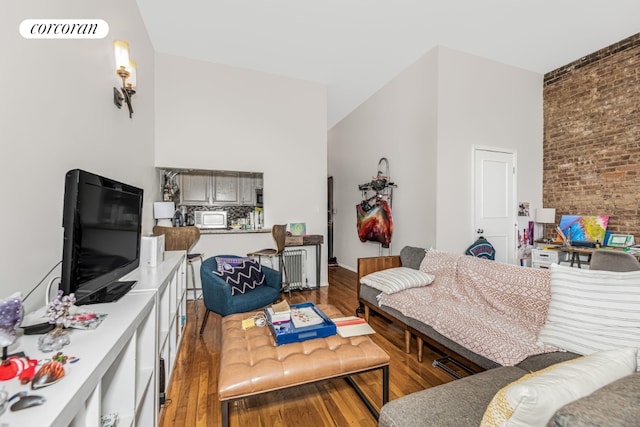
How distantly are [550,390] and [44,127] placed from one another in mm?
2157

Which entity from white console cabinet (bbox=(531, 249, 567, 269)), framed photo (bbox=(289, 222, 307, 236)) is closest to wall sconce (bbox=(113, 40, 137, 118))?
framed photo (bbox=(289, 222, 307, 236))

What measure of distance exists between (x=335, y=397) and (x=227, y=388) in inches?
32.6

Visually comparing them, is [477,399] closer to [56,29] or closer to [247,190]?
[56,29]

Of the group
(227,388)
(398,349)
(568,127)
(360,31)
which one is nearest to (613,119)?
(568,127)

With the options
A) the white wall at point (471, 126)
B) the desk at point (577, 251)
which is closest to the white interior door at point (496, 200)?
the white wall at point (471, 126)

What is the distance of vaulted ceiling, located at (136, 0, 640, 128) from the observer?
2.89 meters

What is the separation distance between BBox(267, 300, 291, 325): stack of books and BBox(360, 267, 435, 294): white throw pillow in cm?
105

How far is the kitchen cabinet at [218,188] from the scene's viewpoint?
13.2 feet

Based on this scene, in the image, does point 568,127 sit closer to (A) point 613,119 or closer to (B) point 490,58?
(A) point 613,119

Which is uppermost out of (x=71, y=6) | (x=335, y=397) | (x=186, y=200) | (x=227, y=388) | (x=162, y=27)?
(x=162, y=27)

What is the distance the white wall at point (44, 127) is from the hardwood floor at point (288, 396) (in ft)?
3.49

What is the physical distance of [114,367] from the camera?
3.75 ft

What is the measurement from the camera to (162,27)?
3.17 metres

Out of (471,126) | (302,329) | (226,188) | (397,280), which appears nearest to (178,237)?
(226,188)
